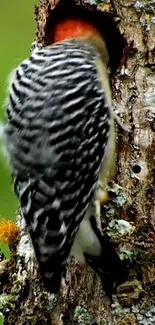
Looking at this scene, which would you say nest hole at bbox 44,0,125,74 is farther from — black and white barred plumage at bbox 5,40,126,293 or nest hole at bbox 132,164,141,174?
nest hole at bbox 132,164,141,174

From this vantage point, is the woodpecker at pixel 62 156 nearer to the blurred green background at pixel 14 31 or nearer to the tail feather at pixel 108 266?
the tail feather at pixel 108 266

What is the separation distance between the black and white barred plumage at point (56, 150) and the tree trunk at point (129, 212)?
0.10 metres

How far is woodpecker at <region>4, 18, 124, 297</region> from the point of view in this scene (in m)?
4.07

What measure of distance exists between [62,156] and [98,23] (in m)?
0.78

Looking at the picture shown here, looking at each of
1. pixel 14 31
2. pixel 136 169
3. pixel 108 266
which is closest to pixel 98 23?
pixel 136 169

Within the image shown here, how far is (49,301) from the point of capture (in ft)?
14.5

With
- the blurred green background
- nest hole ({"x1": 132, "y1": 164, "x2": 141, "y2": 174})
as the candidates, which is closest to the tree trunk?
nest hole ({"x1": 132, "y1": 164, "x2": 141, "y2": 174})

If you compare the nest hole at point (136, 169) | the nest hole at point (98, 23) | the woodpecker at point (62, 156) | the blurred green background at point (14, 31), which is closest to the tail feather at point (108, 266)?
the woodpecker at point (62, 156)

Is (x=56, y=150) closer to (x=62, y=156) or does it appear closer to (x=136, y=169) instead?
(x=62, y=156)

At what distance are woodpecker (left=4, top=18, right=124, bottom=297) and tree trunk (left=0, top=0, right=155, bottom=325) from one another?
52 mm

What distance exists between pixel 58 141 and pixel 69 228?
302 millimetres

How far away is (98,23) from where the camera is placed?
183 inches

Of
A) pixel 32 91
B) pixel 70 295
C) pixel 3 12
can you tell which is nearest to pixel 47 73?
pixel 32 91

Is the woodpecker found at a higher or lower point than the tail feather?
higher
